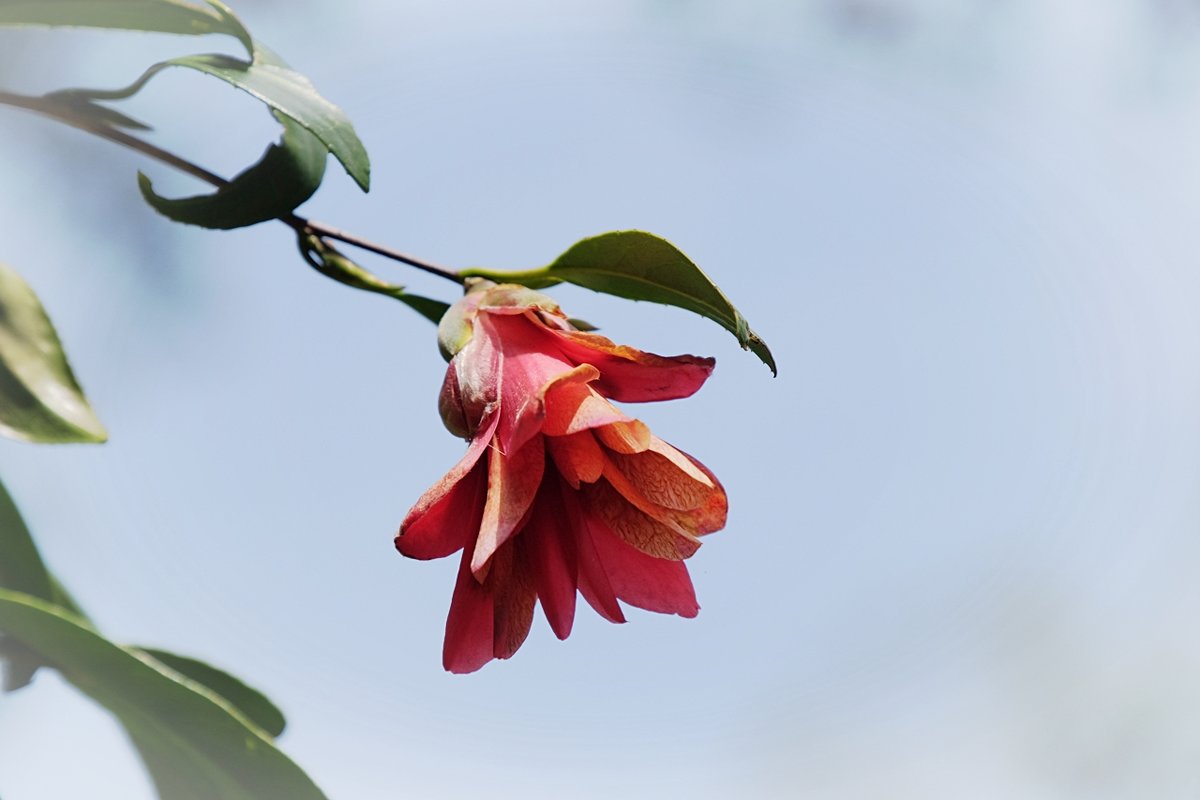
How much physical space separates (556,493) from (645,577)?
5 centimetres

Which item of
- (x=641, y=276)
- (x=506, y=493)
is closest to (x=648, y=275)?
(x=641, y=276)

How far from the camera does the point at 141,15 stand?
18.3 inches

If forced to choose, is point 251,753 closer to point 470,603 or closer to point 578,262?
point 470,603

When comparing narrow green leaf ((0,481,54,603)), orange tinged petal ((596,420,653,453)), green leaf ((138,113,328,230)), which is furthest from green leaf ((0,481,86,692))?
orange tinged petal ((596,420,653,453))

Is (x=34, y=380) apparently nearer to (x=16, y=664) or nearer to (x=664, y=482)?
(x=16, y=664)

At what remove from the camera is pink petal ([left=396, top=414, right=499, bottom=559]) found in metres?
0.35

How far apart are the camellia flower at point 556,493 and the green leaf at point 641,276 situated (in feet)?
0.07

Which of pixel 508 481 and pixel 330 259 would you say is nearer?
pixel 508 481

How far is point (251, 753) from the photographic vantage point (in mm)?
325

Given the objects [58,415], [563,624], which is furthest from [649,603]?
[58,415]

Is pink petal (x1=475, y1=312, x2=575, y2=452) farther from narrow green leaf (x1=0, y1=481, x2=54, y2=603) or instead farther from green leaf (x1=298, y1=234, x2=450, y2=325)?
narrow green leaf (x1=0, y1=481, x2=54, y2=603)

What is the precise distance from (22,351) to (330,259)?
0.44 ft

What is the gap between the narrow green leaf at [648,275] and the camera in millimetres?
374

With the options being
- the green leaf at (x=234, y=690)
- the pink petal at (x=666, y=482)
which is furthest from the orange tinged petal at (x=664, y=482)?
the green leaf at (x=234, y=690)
